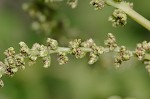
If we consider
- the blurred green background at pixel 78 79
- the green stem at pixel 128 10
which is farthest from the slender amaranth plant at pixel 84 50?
the blurred green background at pixel 78 79

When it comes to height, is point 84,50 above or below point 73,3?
below

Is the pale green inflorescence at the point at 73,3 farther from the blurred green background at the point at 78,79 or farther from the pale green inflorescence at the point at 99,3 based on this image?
the blurred green background at the point at 78,79

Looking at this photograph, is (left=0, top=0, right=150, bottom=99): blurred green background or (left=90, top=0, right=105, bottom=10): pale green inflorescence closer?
(left=90, top=0, right=105, bottom=10): pale green inflorescence

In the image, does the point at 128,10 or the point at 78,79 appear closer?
the point at 128,10

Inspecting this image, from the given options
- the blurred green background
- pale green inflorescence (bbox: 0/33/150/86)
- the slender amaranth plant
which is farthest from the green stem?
the blurred green background

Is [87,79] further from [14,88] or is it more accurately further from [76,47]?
[76,47]

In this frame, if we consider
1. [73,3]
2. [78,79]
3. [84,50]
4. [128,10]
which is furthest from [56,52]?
[78,79]

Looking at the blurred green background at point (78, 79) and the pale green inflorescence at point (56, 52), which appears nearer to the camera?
the pale green inflorescence at point (56, 52)

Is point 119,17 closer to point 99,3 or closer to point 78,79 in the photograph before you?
point 99,3

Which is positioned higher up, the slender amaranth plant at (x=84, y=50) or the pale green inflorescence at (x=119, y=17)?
the pale green inflorescence at (x=119, y=17)

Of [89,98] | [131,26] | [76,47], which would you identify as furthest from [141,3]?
[76,47]

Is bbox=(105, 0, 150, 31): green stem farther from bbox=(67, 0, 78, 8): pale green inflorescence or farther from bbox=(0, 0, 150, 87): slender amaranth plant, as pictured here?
bbox=(67, 0, 78, 8): pale green inflorescence

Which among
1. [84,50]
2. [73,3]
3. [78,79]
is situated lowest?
[84,50]

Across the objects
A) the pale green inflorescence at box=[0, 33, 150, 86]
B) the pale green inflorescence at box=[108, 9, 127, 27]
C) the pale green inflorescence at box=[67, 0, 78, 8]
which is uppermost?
the pale green inflorescence at box=[67, 0, 78, 8]
